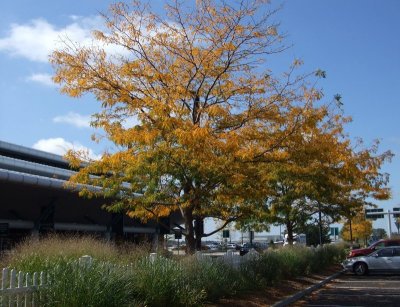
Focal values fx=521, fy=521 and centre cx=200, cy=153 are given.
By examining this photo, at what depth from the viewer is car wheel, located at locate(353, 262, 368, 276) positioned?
25.1 metres

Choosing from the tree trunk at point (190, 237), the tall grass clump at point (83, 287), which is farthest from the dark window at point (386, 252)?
the tall grass clump at point (83, 287)

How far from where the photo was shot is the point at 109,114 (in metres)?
13.9

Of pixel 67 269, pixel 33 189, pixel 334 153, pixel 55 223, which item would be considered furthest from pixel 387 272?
pixel 55 223

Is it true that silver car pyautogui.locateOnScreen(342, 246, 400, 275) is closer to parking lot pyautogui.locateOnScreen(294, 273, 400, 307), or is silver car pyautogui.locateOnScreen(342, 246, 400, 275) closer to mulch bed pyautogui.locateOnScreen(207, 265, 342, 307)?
parking lot pyautogui.locateOnScreen(294, 273, 400, 307)

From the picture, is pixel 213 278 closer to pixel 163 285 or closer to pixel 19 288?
pixel 163 285

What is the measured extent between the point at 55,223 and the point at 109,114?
35.5m

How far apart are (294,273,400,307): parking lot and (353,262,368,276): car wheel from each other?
4.70 metres

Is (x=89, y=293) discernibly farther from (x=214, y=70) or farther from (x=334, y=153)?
(x=334, y=153)

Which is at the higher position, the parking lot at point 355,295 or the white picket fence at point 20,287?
the white picket fence at point 20,287

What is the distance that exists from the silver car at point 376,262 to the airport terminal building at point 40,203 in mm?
12340

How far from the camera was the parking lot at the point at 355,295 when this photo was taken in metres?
14.2

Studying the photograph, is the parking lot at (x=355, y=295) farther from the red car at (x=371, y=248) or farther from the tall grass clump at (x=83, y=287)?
the red car at (x=371, y=248)

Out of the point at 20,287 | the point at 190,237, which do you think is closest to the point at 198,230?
the point at 190,237

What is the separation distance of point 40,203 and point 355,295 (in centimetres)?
3260
